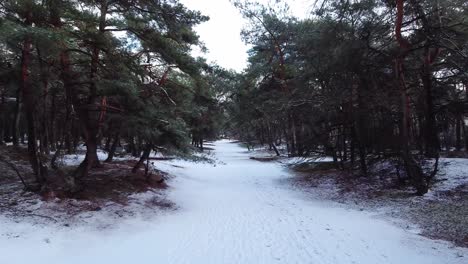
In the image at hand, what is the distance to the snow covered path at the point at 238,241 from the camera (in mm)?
5539

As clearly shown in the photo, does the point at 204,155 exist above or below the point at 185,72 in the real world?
below

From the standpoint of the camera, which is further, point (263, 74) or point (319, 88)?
point (263, 74)

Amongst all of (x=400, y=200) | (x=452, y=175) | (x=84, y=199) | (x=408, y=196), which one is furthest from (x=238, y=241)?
(x=452, y=175)

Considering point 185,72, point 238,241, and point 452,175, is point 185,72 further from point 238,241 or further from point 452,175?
point 452,175

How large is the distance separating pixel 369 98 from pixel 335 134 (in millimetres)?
3185

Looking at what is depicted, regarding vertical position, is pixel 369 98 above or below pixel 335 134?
above

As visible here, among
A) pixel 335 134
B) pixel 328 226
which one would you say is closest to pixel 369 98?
pixel 335 134

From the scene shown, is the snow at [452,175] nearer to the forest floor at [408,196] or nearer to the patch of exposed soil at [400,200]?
the forest floor at [408,196]

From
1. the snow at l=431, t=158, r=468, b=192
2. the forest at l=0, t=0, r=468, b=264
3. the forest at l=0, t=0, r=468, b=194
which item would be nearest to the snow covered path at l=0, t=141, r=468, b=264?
the forest at l=0, t=0, r=468, b=264

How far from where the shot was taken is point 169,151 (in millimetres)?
11102

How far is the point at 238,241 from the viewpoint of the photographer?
6586 millimetres

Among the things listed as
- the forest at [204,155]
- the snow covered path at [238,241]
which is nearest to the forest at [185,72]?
the forest at [204,155]

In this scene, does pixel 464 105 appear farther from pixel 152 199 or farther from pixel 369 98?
pixel 152 199

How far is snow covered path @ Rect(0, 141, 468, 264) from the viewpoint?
218 inches
